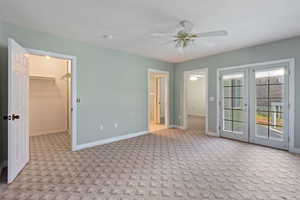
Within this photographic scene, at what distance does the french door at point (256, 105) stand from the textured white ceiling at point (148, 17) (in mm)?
947

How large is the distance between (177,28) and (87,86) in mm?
2436

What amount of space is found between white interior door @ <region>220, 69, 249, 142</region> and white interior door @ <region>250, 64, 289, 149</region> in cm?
18

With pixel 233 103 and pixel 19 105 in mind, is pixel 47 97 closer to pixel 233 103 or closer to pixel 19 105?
pixel 19 105

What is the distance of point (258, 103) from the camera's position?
3.97m

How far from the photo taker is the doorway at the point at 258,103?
353cm

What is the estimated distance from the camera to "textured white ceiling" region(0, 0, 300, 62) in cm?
216

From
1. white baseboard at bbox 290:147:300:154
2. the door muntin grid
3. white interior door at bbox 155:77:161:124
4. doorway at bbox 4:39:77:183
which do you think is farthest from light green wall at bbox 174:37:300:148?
doorway at bbox 4:39:77:183

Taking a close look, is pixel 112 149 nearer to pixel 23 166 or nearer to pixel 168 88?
pixel 23 166

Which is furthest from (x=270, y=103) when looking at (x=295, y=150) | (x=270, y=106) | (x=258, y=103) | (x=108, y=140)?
(x=108, y=140)

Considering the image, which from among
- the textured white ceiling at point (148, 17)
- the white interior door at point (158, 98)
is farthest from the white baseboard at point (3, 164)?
the white interior door at point (158, 98)

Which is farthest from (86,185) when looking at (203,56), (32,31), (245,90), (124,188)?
(203,56)

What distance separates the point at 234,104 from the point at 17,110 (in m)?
4.95

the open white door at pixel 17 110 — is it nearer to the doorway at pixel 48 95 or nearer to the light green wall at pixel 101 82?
the light green wall at pixel 101 82

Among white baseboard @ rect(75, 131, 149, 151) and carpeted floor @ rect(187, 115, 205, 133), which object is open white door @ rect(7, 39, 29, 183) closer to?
white baseboard @ rect(75, 131, 149, 151)
